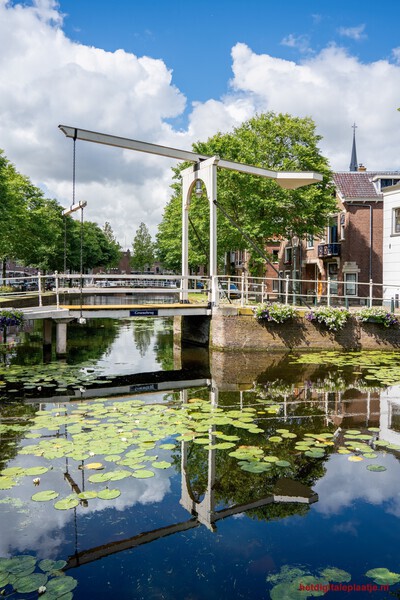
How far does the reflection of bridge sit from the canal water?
0.05 feet

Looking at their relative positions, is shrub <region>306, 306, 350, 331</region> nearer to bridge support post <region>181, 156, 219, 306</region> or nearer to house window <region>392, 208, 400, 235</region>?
bridge support post <region>181, 156, 219, 306</region>

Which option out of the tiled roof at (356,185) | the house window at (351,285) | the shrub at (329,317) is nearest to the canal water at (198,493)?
the shrub at (329,317)

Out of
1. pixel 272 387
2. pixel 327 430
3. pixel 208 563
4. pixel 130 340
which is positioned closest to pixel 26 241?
pixel 130 340

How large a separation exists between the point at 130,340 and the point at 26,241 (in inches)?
703

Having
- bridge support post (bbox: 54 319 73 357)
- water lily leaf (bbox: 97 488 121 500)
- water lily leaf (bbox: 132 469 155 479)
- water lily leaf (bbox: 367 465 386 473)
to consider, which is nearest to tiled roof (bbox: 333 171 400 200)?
bridge support post (bbox: 54 319 73 357)

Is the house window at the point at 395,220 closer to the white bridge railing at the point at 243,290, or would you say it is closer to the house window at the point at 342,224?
the white bridge railing at the point at 243,290

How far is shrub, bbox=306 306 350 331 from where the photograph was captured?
14945 millimetres

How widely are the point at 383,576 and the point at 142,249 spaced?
82579 millimetres

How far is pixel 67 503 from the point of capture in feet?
14.7

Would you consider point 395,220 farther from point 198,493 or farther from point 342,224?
point 198,493

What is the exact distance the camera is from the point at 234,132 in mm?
26766

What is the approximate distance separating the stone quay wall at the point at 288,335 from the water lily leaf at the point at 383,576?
1099 cm

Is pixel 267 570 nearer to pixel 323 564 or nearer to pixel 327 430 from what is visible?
pixel 323 564

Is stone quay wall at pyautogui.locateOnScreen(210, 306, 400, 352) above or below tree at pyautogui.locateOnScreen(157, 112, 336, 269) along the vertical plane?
below
